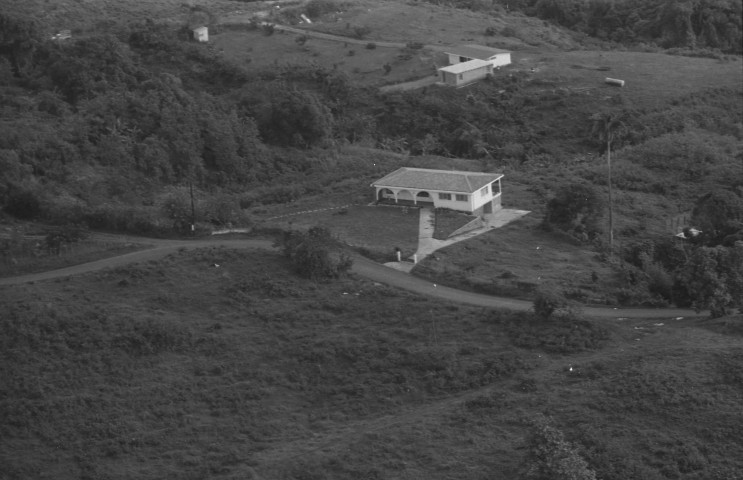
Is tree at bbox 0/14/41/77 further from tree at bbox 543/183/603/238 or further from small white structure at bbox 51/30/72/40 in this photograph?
tree at bbox 543/183/603/238

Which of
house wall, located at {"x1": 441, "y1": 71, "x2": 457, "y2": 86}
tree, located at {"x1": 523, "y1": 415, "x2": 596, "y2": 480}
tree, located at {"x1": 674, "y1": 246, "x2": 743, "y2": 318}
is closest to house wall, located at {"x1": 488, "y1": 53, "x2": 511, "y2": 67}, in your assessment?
house wall, located at {"x1": 441, "y1": 71, "x2": 457, "y2": 86}

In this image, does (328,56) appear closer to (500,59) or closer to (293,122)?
(500,59)

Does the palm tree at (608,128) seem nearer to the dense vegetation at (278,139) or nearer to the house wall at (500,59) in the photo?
the dense vegetation at (278,139)

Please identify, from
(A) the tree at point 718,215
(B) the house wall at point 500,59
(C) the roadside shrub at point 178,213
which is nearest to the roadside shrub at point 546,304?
(A) the tree at point 718,215

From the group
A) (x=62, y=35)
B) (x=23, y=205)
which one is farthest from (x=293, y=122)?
(x=23, y=205)

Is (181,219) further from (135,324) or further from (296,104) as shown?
(296,104)
